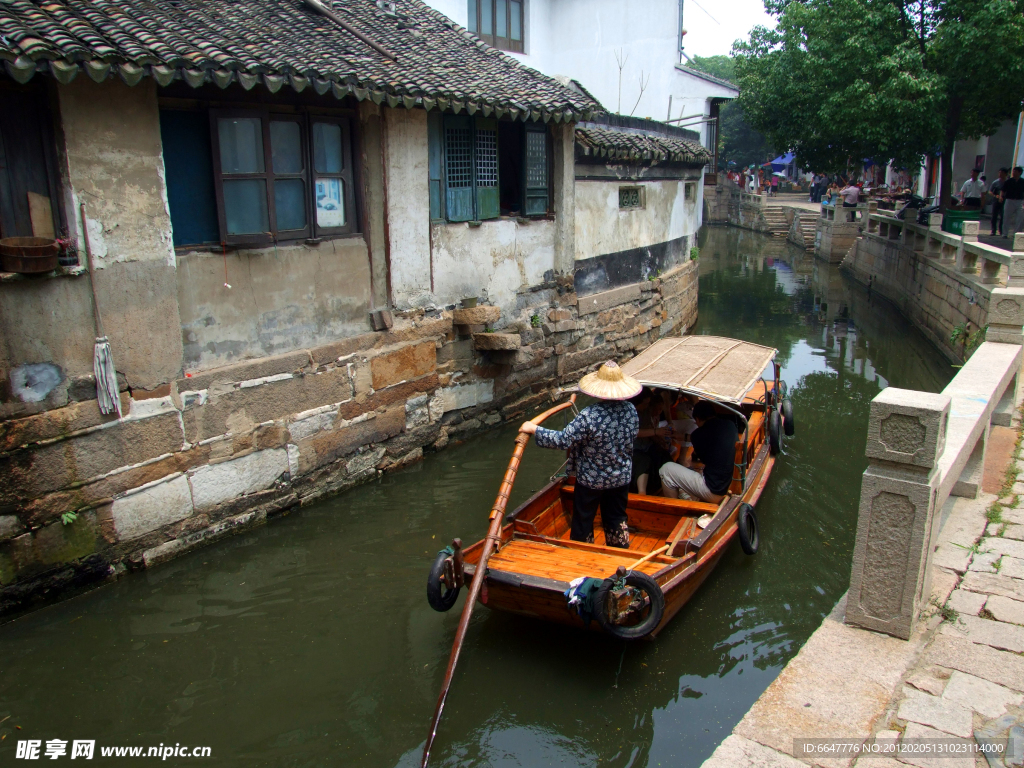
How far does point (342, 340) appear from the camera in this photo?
8461 mm

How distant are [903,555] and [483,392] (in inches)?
262

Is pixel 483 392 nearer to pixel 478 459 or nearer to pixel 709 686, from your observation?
pixel 478 459

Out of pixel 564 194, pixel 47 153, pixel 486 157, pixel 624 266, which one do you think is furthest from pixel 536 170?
pixel 47 153

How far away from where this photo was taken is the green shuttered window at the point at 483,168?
933cm

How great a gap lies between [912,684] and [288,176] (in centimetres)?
671

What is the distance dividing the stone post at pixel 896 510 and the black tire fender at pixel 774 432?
14.5 feet

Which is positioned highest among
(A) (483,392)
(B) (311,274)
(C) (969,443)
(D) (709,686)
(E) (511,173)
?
(E) (511,173)

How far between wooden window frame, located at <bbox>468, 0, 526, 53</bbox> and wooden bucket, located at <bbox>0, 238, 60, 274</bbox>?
43.9 ft

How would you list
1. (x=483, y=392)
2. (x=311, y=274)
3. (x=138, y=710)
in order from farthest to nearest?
(x=483, y=392)
(x=311, y=274)
(x=138, y=710)

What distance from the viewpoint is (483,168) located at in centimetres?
993

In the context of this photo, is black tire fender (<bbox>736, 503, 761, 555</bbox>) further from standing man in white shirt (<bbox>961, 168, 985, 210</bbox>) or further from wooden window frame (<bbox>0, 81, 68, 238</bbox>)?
standing man in white shirt (<bbox>961, 168, 985, 210</bbox>)

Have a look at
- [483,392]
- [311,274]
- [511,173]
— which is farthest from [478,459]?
[511,173]

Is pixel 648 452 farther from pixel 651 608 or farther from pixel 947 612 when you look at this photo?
pixel 947 612

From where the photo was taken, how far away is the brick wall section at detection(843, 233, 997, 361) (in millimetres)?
13211
